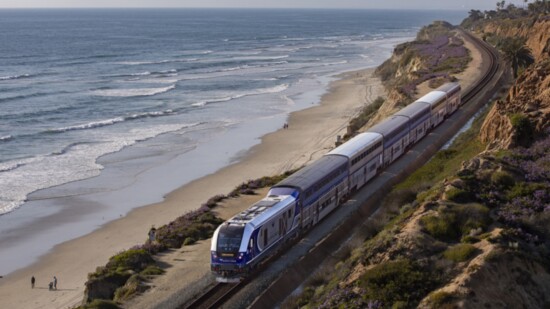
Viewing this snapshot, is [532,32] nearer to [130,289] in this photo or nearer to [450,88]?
[450,88]

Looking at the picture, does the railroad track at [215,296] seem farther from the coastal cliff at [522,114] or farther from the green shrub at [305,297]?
the coastal cliff at [522,114]

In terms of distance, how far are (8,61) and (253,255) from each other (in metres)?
118

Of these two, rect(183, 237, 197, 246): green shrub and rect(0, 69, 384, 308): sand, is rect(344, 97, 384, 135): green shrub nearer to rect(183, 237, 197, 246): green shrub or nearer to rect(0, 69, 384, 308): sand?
rect(0, 69, 384, 308): sand

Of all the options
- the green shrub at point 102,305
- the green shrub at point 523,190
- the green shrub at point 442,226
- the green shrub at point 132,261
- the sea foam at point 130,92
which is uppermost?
the green shrub at point 523,190

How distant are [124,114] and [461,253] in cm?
6523

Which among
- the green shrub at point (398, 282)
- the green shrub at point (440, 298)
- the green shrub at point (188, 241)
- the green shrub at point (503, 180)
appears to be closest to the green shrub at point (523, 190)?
the green shrub at point (503, 180)

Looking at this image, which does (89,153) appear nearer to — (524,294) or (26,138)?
(26,138)

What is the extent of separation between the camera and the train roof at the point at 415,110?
48.4m

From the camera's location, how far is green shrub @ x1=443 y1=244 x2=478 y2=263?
71.1 ft

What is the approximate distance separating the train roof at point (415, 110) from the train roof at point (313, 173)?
13.1 m

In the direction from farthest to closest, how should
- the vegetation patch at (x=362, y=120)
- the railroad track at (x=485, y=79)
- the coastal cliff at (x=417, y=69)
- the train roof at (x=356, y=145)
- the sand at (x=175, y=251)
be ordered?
the railroad track at (x=485, y=79) → the coastal cliff at (x=417, y=69) → the vegetation patch at (x=362, y=120) → the train roof at (x=356, y=145) → the sand at (x=175, y=251)

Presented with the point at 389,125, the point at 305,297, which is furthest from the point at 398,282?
the point at 389,125

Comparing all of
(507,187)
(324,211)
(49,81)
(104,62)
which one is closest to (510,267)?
(507,187)

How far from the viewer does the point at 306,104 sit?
8956cm
